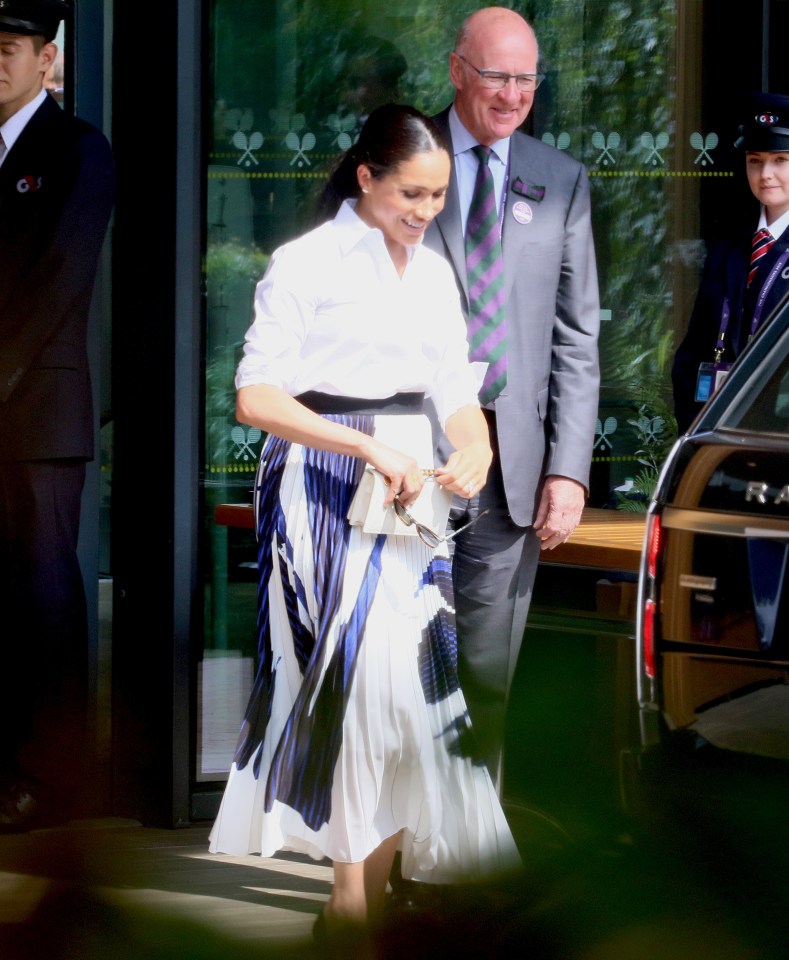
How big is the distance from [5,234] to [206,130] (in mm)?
644

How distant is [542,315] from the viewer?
404 cm

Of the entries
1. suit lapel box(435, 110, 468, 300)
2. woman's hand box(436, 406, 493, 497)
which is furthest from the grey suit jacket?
woman's hand box(436, 406, 493, 497)

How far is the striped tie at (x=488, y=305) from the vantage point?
3971 mm

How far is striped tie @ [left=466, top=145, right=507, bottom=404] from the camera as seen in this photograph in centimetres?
397

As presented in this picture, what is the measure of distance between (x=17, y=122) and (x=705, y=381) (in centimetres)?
206

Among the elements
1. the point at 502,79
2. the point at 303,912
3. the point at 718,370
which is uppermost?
the point at 502,79

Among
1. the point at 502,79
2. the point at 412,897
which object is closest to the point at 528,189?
the point at 502,79

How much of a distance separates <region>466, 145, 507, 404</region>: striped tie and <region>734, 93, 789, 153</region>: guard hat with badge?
0.94 metres

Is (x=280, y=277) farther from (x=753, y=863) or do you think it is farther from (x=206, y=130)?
(x=753, y=863)

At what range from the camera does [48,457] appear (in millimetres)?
4492

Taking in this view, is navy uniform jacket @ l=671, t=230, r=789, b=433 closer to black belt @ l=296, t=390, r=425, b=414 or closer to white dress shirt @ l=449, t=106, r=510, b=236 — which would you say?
white dress shirt @ l=449, t=106, r=510, b=236

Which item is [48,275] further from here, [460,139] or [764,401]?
[764,401]

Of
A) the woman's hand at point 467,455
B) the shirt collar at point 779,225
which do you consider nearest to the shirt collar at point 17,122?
the woman's hand at point 467,455

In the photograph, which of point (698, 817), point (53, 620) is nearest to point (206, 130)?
point (53, 620)
